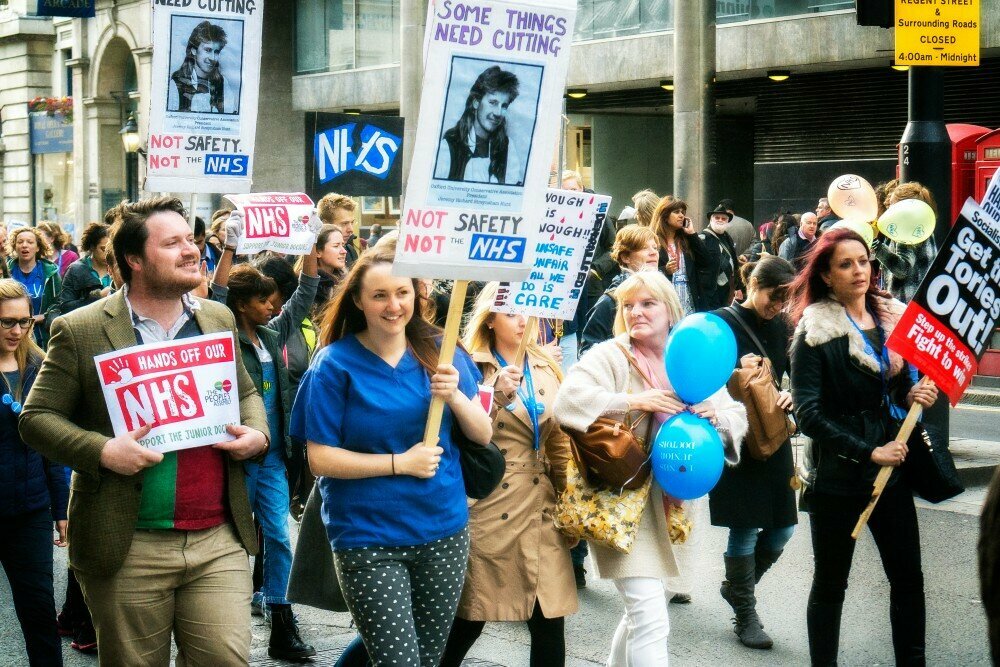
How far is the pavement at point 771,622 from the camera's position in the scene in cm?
584

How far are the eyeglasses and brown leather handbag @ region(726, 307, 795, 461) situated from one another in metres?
2.95

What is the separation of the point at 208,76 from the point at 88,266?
4.18m

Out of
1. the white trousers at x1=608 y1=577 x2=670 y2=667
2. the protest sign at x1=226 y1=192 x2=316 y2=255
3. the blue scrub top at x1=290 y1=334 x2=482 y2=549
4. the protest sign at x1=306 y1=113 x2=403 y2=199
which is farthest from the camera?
the protest sign at x1=306 y1=113 x2=403 y2=199

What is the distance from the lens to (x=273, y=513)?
20.1ft

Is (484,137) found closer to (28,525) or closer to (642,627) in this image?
(642,627)

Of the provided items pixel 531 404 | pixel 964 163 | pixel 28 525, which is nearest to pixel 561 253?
pixel 531 404

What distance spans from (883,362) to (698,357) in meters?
0.83

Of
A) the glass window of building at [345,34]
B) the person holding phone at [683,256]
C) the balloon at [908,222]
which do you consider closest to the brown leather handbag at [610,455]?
the balloon at [908,222]

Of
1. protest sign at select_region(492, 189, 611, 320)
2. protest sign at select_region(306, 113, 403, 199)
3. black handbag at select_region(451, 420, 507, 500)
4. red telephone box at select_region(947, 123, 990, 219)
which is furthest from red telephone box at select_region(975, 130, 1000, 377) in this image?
black handbag at select_region(451, 420, 507, 500)

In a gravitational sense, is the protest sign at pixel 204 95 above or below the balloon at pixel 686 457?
above

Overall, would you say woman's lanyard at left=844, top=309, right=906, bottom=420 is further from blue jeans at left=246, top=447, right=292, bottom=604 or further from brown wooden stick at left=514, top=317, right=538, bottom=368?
blue jeans at left=246, top=447, right=292, bottom=604

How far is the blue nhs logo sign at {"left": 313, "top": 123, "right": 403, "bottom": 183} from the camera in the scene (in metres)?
10.0

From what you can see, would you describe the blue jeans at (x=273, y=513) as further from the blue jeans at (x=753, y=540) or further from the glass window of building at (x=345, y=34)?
the glass window of building at (x=345, y=34)

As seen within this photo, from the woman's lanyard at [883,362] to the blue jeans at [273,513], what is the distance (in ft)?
8.67
